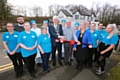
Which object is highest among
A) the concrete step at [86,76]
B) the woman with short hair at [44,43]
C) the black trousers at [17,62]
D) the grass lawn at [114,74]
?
the woman with short hair at [44,43]

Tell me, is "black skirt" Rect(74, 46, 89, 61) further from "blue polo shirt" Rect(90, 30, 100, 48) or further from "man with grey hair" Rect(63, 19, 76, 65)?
"man with grey hair" Rect(63, 19, 76, 65)

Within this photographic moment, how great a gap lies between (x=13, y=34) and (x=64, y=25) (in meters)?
2.20

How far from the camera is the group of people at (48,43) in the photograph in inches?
129

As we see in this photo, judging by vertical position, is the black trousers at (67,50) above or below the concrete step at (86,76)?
above

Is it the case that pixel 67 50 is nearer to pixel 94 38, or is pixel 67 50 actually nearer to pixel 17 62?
pixel 94 38

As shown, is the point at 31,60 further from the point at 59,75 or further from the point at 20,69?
the point at 59,75

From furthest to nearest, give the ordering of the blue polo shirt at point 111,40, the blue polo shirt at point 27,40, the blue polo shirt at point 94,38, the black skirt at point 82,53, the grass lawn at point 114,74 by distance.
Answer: the blue polo shirt at point 94,38 → the black skirt at point 82,53 → the grass lawn at point 114,74 → the blue polo shirt at point 111,40 → the blue polo shirt at point 27,40

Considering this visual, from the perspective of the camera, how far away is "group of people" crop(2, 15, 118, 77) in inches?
129

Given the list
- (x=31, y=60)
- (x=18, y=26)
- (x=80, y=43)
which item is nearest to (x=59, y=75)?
(x=31, y=60)

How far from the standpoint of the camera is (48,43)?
3.70 meters

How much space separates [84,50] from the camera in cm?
386

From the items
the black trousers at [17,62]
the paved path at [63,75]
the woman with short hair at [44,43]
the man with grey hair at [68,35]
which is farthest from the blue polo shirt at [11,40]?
the man with grey hair at [68,35]

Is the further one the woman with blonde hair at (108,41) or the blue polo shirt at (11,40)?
the woman with blonde hair at (108,41)

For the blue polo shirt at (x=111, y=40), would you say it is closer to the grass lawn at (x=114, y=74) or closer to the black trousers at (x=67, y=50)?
the grass lawn at (x=114, y=74)
